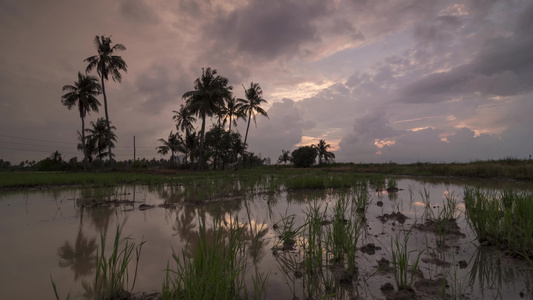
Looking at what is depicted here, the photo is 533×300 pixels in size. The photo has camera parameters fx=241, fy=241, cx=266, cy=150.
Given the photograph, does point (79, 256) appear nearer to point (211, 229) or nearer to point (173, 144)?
point (211, 229)

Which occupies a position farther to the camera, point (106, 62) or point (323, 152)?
point (323, 152)

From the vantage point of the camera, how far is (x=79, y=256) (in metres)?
3.23

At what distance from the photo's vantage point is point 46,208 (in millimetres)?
6387

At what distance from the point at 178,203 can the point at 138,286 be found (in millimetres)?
4775

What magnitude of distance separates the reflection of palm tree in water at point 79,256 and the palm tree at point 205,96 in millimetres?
25734

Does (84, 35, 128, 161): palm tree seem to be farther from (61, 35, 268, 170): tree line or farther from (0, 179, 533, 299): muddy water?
(0, 179, 533, 299): muddy water

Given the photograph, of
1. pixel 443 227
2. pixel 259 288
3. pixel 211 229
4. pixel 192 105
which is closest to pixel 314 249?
pixel 259 288

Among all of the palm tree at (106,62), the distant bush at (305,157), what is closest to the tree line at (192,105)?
the palm tree at (106,62)

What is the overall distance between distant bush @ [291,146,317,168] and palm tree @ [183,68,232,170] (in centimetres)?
2758

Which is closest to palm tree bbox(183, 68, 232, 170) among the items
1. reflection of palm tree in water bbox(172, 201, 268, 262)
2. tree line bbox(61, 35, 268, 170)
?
tree line bbox(61, 35, 268, 170)

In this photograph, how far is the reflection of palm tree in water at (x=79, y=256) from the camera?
2.88m

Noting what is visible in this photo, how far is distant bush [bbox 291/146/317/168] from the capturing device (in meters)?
54.0

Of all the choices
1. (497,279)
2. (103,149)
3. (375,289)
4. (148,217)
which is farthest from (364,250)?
(103,149)

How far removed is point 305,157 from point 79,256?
5184cm
